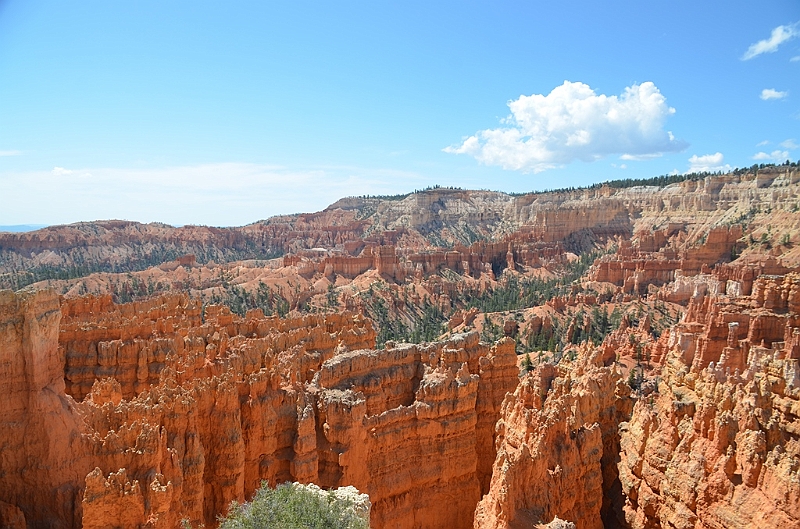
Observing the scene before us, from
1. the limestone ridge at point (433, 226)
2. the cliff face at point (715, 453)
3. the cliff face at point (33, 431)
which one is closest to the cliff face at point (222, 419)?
the cliff face at point (33, 431)

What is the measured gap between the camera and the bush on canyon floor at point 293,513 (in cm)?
883

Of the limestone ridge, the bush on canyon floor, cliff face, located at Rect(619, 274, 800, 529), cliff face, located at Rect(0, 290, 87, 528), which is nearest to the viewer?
the bush on canyon floor

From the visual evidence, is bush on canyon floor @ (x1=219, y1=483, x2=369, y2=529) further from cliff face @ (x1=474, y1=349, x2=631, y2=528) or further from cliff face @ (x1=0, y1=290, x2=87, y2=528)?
cliff face @ (x1=474, y1=349, x2=631, y2=528)

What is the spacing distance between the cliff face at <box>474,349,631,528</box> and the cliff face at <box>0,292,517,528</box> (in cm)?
253

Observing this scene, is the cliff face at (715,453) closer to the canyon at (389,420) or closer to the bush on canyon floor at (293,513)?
the canyon at (389,420)

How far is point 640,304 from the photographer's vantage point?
187 ft

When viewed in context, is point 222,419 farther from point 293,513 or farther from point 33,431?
point 293,513

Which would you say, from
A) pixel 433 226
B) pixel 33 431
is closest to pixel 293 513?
pixel 33 431

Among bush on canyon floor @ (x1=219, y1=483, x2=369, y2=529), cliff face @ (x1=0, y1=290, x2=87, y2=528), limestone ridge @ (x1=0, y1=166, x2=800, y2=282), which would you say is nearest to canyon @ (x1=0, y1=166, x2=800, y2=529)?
cliff face @ (x1=0, y1=290, x2=87, y2=528)

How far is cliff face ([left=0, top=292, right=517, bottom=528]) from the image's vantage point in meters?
10.1

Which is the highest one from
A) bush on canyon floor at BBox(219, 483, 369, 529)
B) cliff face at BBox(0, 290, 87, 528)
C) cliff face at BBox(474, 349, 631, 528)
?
cliff face at BBox(0, 290, 87, 528)

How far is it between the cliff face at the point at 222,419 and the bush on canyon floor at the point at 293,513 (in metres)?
1.75

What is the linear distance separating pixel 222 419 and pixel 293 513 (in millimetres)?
5128

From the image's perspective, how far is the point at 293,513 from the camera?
29.4 feet
